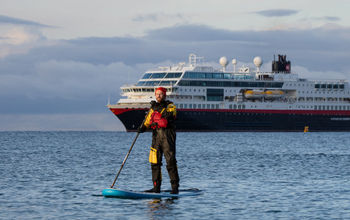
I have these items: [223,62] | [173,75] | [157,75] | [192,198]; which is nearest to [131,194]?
[192,198]

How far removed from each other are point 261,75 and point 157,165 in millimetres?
99144

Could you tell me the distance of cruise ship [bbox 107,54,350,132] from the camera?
105938 millimetres

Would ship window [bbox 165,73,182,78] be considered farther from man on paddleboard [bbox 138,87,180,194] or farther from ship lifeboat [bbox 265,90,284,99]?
man on paddleboard [bbox 138,87,180,194]

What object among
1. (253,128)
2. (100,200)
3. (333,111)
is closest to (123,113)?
(253,128)

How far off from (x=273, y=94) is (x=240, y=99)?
21.9ft

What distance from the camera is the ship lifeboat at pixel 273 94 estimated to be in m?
114

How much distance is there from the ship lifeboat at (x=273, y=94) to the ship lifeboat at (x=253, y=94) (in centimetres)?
115

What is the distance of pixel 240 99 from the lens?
111062mm

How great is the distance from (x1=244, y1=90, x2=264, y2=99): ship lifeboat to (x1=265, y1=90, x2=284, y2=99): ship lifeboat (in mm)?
1150

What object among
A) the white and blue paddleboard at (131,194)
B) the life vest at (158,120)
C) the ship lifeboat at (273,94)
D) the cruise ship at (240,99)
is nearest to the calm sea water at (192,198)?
the white and blue paddleboard at (131,194)

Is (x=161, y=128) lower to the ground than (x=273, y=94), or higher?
lower

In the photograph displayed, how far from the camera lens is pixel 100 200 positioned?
1938cm

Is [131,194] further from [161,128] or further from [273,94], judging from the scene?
[273,94]

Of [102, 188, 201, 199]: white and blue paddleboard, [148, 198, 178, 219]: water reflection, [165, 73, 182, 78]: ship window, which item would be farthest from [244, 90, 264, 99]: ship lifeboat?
[148, 198, 178, 219]: water reflection
